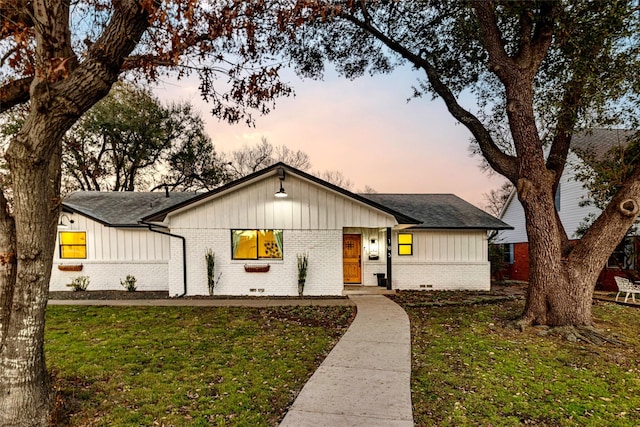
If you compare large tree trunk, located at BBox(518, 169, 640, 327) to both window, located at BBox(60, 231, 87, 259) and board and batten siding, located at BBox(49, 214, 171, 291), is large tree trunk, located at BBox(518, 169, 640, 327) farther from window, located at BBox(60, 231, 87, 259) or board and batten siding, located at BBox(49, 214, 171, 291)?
window, located at BBox(60, 231, 87, 259)

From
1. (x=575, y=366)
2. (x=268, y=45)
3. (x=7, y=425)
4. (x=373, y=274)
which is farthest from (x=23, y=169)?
(x=373, y=274)

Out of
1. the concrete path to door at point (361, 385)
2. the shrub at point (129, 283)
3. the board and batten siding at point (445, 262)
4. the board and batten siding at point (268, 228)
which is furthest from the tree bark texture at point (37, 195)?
the board and batten siding at point (445, 262)

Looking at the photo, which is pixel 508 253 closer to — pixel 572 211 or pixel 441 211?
pixel 572 211

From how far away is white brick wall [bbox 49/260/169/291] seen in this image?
41.1 feet

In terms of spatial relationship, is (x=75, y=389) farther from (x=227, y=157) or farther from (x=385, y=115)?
(x=227, y=157)

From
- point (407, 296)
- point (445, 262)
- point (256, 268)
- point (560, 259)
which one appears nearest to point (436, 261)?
point (445, 262)

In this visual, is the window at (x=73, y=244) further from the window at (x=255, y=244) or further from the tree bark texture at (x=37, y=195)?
the tree bark texture at (x=37, y=195)

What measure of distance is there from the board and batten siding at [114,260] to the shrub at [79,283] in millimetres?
127

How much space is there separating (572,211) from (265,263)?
14.2 m

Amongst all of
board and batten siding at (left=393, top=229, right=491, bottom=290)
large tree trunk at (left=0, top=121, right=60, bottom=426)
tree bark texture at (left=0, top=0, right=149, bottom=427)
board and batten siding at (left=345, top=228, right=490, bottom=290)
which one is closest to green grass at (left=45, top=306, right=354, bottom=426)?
large tree trunk at (left=0, top=121, right=60, bottom=426)

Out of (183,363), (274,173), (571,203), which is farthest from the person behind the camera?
(571,203)

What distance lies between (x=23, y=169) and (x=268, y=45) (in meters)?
4.25

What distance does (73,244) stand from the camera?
12609 millimetres

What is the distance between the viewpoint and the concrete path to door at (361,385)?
3.48 meters
